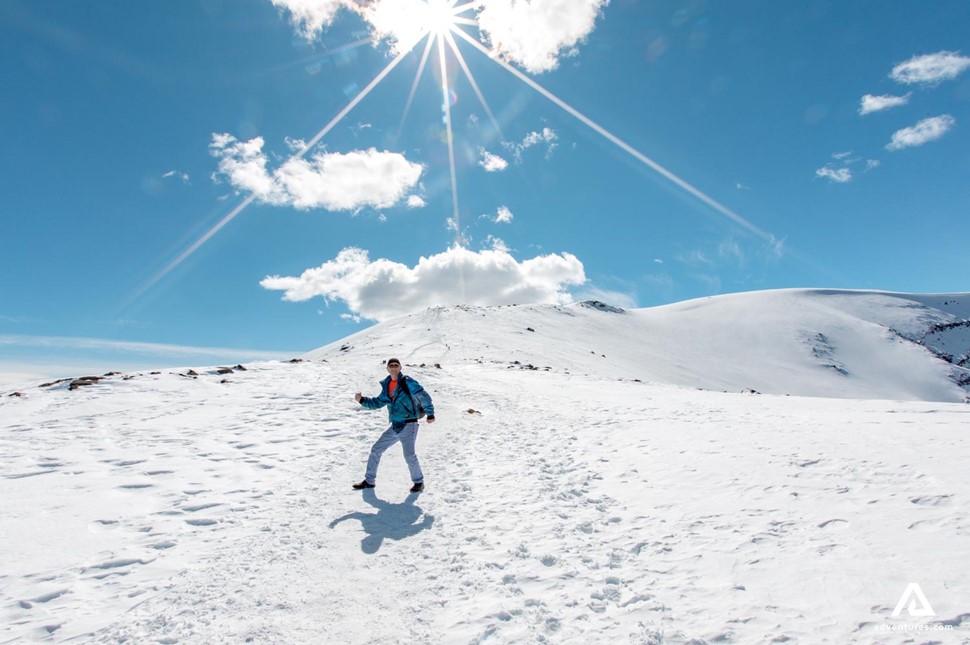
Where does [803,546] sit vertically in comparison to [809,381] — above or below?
below

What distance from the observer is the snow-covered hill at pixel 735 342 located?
47219 millimetres

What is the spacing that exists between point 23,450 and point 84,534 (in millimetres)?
5462

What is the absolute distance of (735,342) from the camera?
81812mm

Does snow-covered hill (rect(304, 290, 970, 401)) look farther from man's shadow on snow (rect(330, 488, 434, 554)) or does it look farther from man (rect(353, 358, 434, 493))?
man's shadow on snow (rect(330, 488, 434, 554))

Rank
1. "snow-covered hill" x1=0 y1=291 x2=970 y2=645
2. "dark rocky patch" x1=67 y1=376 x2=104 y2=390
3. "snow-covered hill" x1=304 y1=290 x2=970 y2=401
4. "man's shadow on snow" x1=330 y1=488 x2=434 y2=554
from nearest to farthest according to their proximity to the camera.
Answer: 1. "snow-covered hill" x1=0 y1=291 x2=970 y2=645
2. "man's shadow on snow" x1=330 y1=488 x2=434 y2=554
3. "dark rocky patch" x1=67 y1=376 x2=104 y2=390
4. "snow-covered hill" x1=304 y1=290 x2=970 y2=401

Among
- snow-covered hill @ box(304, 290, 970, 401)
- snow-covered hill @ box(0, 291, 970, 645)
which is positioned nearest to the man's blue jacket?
snow-covered hill @ box(0, 291, 970, 645)

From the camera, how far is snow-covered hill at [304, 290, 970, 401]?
4722cm

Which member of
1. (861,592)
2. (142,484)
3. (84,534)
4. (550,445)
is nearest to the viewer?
(861,592)

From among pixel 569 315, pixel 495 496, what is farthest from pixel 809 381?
pixel 495 496

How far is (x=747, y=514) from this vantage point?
7172 millimetres

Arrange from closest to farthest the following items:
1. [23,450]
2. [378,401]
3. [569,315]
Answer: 1. [378,401]
2. [23,450]
3. [569,315]

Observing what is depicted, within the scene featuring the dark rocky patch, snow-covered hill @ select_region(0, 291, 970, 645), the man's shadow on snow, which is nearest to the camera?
snow-covered hill @ select_region(0, 291, 970, 645)

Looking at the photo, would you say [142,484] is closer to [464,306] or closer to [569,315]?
[464,306]

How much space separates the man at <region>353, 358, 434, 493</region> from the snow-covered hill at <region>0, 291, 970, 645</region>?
0.40m
